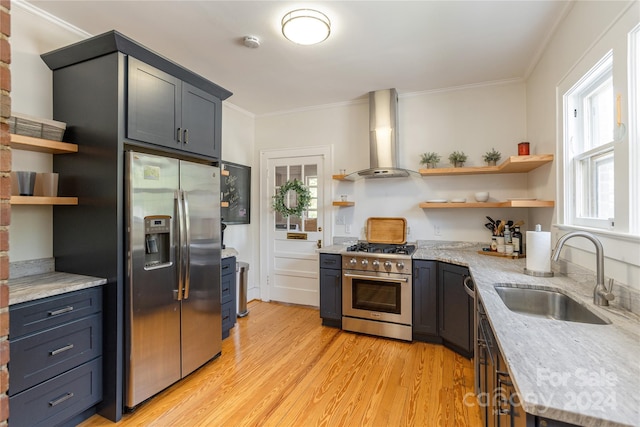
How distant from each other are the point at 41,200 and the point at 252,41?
1866 millimetres

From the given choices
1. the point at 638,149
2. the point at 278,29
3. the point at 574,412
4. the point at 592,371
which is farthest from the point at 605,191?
the point at 278,29

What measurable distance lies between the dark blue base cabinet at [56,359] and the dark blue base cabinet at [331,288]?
207cm

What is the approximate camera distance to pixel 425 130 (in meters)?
3.57

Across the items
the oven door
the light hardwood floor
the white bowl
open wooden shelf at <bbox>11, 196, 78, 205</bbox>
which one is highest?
the white bowl

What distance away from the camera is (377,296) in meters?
3.19

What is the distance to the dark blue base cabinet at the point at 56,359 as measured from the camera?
5.18 feet

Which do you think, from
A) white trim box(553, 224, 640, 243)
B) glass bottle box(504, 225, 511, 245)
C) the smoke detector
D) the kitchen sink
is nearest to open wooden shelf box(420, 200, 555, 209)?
glass bottle box(504, 225, 511, 245)

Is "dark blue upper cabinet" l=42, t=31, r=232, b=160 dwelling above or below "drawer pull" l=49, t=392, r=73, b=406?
above

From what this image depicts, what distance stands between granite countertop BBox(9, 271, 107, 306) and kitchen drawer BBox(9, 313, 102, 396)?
0.68 ft

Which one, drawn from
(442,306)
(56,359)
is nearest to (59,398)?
(56,359)

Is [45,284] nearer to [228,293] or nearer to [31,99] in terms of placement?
[31,99]

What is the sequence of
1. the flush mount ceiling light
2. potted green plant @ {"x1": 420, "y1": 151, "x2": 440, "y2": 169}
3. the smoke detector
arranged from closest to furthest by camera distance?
the flush mount ceiling light, the smoke detector, potted green plant @ {"x1": 420, "y1": 151, "x2": 440, "y2": 169}

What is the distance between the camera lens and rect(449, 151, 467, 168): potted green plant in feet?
10.8

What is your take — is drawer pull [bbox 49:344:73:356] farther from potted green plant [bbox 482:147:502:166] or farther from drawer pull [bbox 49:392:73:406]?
potted green plant [bbox 482:147:502:166]
